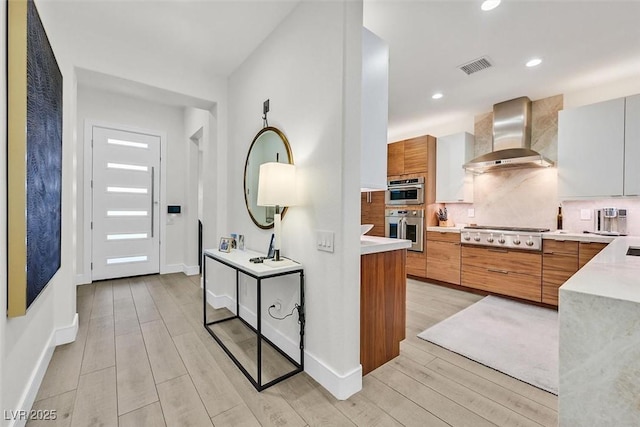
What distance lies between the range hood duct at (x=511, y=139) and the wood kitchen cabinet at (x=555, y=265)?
1.09 meters

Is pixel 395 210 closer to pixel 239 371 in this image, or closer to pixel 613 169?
pixel 613 169

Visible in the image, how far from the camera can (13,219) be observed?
1.19 meters

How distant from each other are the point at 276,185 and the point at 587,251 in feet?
10.8

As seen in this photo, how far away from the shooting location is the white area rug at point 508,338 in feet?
6.43

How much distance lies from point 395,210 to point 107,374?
4.05 meters

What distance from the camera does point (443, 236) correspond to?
4.09 metres

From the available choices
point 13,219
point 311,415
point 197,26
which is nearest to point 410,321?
point 311,415

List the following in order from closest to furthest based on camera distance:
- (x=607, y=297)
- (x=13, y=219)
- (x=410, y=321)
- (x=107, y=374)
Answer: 1. (x=607, y=297)
2. (x=13, y=219)
3. (x=107, y=374)
4. (x=410, y=321)

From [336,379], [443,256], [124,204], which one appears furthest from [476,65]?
[124,204]

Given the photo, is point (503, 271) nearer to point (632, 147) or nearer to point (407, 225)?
point (407, 225)

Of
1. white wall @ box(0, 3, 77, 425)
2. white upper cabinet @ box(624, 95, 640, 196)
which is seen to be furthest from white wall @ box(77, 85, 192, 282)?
white upper cabinet @ box(624, 95, 640, 196)

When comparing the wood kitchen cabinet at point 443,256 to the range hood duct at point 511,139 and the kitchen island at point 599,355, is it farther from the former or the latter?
the kitchen island at point 599,355

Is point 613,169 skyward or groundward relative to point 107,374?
skyward

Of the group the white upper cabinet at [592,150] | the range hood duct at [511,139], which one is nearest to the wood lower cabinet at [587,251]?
the white upper cabinet at [592,150]
